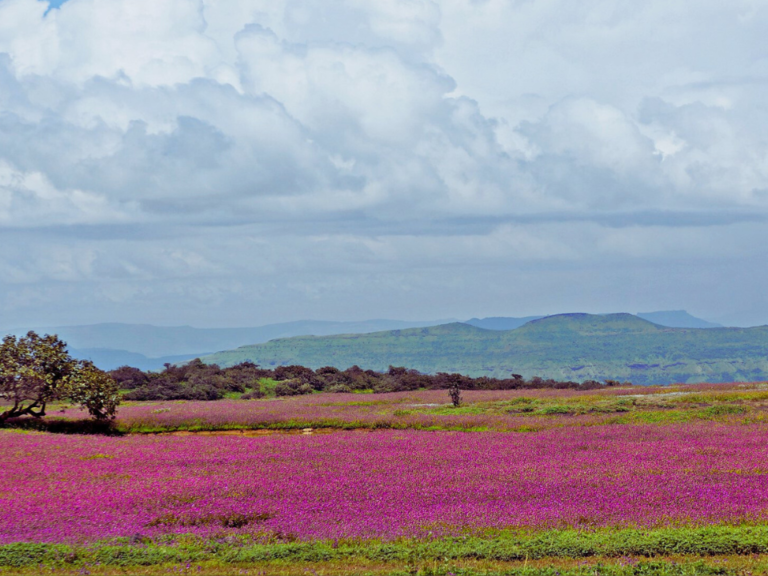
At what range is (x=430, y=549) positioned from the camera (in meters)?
13.9

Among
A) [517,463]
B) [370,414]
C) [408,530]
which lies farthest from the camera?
[370,414]

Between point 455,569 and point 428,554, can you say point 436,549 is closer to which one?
point 428,554

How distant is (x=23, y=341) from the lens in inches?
1474

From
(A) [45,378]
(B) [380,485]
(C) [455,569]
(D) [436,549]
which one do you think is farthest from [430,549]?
(A) [45,378]

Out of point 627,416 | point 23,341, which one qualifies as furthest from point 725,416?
point 23,341

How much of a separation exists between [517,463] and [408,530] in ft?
28.1

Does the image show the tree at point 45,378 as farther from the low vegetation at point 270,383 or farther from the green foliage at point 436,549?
the low vegetation at point 270,383

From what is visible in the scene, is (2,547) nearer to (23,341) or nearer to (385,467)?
A: (385,467)

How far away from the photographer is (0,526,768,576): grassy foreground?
1287cm

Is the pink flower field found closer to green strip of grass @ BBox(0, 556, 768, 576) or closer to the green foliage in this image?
the green foliage

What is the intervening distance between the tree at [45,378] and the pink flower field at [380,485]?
25.5ft

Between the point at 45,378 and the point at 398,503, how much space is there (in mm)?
25850

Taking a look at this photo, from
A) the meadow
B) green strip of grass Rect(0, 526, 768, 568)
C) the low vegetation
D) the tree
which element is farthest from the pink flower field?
the low vegetation

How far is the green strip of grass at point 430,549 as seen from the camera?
13.5m
